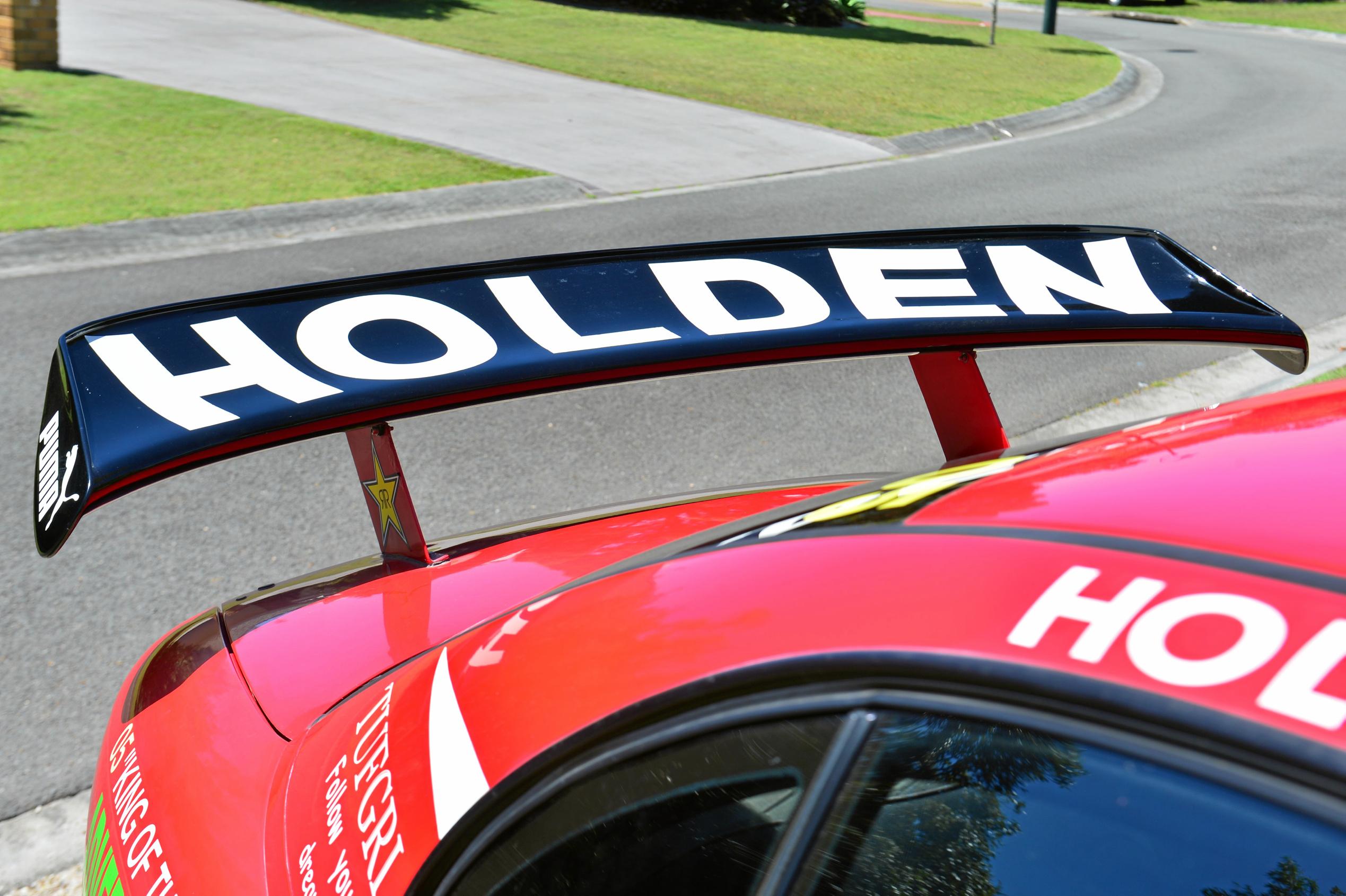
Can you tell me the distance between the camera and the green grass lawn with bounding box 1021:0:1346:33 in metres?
33.5

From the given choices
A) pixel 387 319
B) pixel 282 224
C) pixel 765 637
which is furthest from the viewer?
pixel 282 224

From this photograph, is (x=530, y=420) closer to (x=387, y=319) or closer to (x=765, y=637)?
(x=387, y=319)

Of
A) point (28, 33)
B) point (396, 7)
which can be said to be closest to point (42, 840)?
point (28, 33)

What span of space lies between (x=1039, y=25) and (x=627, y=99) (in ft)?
66.7

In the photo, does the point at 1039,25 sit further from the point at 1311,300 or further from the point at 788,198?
the point at 1311,300

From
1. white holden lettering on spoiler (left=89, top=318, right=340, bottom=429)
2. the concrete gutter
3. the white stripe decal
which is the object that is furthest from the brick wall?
the white stripe decal

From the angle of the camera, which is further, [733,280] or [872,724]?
[733,280]

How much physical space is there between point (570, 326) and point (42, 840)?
6.21 feet

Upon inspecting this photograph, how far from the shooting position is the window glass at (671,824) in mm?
1030

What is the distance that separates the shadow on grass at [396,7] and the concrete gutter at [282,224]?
34.1 ft

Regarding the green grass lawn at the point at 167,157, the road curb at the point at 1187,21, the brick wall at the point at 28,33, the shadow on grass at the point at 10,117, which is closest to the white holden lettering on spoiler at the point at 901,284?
the green grass lawn at the point at 167,157

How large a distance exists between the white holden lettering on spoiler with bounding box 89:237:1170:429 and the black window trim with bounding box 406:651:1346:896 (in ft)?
3.00

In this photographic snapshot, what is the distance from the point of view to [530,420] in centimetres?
523

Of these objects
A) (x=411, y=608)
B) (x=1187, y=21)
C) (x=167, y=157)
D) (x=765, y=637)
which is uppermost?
(x=1187, y=21)
